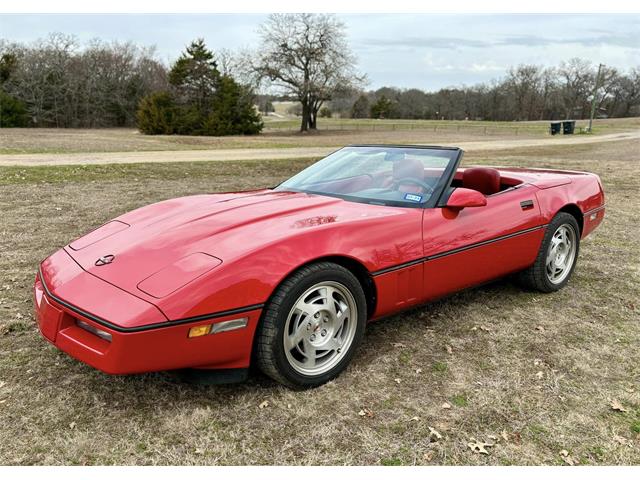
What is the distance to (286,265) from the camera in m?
2.57

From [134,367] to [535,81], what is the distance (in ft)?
322

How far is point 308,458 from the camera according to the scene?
229cm

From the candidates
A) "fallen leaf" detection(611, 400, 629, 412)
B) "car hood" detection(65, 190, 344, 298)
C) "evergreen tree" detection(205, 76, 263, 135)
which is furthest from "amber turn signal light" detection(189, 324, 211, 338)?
"evergreen tree" detection(205, 76, 263, 135)

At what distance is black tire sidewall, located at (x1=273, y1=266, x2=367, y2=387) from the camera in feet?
8.40

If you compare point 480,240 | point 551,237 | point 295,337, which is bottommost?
point 295,337

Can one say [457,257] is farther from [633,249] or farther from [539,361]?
[633,249]

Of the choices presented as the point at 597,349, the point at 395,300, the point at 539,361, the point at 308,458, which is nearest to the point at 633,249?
the point at 597,349

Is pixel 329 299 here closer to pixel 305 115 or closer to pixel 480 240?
pixel 480 240

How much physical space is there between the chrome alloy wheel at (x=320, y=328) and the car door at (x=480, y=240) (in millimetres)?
646

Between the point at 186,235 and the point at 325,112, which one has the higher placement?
the point at 325,112

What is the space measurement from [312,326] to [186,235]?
0.87 metres

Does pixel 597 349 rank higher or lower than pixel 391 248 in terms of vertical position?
lower

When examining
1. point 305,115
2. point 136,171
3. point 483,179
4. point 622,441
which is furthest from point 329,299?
point 305,115

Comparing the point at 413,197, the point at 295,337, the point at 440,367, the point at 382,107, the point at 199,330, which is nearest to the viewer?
the point at 199,330
